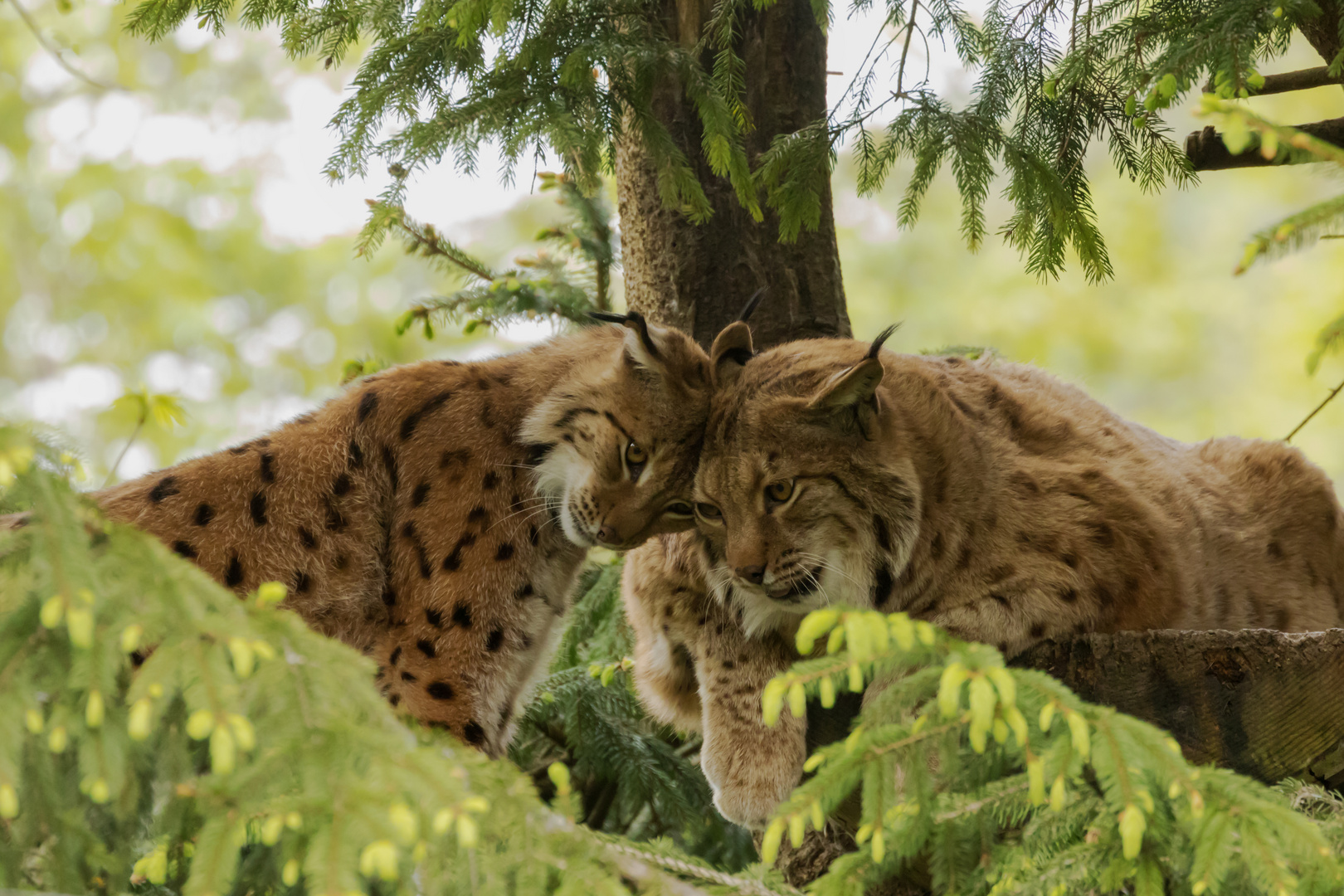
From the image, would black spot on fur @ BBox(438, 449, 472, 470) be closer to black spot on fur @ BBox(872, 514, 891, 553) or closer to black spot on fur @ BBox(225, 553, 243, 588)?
black spot on fur @ BBox(225, 553, 243, 588)

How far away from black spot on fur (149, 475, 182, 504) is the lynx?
1406 mm

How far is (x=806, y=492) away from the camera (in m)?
3.08

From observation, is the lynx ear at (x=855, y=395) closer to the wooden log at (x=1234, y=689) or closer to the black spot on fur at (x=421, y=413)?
the wooden log at (x=1234, y=689)

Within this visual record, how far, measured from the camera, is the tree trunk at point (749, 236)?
4137 millimetres

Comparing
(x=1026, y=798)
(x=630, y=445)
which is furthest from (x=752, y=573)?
(x=1026, y=798)

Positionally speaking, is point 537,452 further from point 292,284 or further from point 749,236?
point 292,284

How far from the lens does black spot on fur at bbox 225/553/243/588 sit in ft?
9.66

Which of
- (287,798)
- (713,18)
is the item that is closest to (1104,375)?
(713,18)

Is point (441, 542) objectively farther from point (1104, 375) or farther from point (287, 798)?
point (1104, 375)

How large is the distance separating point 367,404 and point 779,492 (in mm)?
1216

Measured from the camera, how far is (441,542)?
10.1 feet

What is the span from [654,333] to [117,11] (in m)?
11.6

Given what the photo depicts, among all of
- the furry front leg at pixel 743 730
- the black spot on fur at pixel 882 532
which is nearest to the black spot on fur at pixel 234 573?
the furry front leg at pixel 743 730

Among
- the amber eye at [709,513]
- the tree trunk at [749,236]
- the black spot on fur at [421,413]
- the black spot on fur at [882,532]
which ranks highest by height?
the tree trunk at [749,236]
